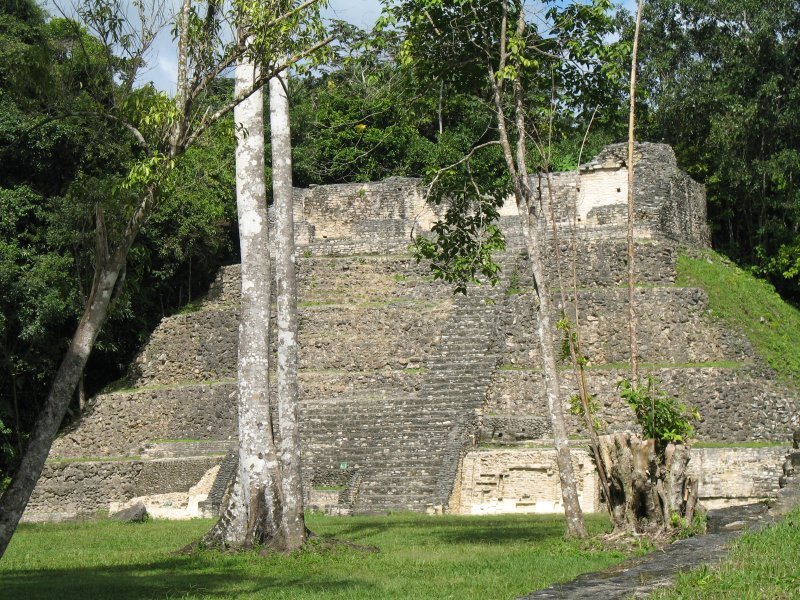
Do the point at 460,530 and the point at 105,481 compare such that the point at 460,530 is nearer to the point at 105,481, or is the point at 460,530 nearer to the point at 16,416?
the point at 105,481

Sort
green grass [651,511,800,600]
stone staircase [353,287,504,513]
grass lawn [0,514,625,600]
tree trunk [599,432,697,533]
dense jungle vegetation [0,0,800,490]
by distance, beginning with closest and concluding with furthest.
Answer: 1. green grass [651,511,800,600]
2. grass lawn [0,514,625,600]
3. tree trunk [599,432,697,533]
4. stone staircase [353,287,504,513]
5. dense jungle vegetation [0,0,800,490]

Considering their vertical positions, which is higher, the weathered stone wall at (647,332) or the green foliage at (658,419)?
the weathered stone wall at (647,332)

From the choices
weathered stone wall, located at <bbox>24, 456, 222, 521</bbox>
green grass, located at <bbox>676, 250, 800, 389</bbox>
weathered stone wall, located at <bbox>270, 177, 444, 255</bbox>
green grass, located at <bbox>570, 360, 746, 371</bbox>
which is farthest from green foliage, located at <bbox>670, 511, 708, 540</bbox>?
weathered stone wall, located at <bbox>270, 177, 444, 255</bbox>

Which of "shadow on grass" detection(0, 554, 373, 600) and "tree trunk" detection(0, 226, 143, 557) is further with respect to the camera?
"shadow on grass" detection(0, 554, 373, 600)

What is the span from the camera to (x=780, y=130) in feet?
101

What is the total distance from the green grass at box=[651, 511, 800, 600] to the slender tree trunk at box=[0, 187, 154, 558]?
3.97 meters

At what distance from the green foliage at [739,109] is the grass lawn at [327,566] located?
52.3 ft

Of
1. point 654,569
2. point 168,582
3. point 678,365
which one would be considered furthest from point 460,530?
point 678,365

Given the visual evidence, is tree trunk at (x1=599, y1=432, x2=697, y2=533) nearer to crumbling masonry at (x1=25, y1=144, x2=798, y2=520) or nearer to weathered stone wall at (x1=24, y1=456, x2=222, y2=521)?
crumbling masonry at (x1=25, y1=144, x2=798, y2=520)

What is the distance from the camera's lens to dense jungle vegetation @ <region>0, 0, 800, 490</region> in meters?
24.9

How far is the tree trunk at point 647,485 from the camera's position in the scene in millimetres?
12469

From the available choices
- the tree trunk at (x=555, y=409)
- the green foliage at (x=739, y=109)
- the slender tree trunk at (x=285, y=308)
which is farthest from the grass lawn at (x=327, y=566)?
the green foliage at (x=739, y=109)

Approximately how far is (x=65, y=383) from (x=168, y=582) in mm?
3322

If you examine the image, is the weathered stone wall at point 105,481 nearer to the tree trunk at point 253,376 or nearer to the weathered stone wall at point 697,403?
the weathered stone wall at point 697,403
